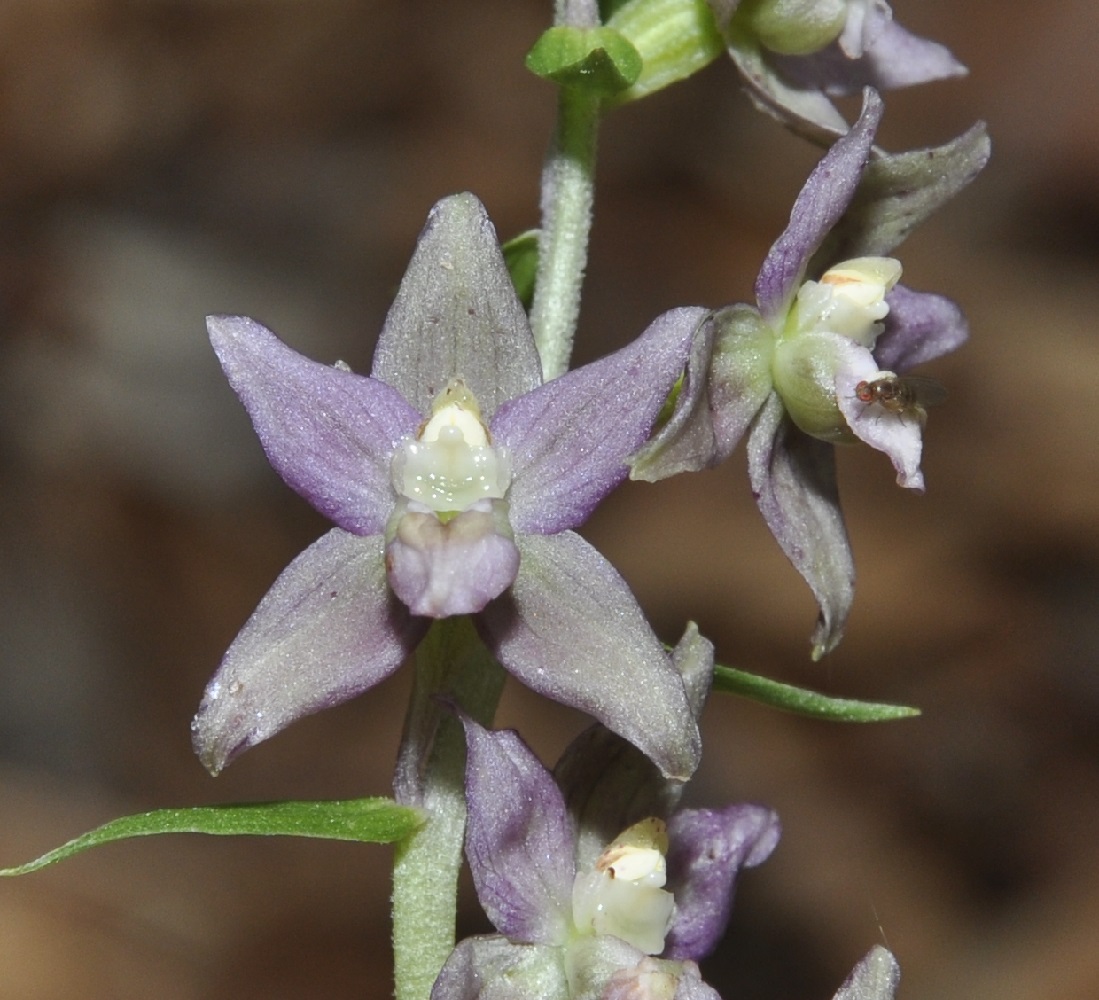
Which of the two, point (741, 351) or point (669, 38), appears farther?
point (669, 38)

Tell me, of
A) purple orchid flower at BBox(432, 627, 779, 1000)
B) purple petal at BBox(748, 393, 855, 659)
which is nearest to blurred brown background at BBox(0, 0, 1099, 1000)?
purple orchid flower at BBox(432, 627, 779, 1000)

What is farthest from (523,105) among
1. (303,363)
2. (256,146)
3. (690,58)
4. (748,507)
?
(303,363)

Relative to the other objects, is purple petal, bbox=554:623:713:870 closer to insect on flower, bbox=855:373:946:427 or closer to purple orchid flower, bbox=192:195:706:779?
purple orchid flower, bbox=192:195:706:779

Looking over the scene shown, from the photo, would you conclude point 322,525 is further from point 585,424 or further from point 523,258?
point 585,424

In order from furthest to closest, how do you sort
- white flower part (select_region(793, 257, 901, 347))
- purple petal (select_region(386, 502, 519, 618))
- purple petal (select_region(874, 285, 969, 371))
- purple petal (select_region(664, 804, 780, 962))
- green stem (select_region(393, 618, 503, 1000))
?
1. purple petal (select_region(874, 285, 969, 371))
2. purple petal (select_region(664, 804, 780, 962))
3. white flower part (select_region(793, 257, 901, 347))
4. green stem (select_region(393, 618, 503, 1000))
5. purple petal (select_region(386, 502, 519, 618))

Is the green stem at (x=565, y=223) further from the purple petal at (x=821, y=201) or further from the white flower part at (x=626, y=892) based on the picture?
the white flower part at (x=626, y=892)

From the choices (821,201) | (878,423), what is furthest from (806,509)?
(821,201)
